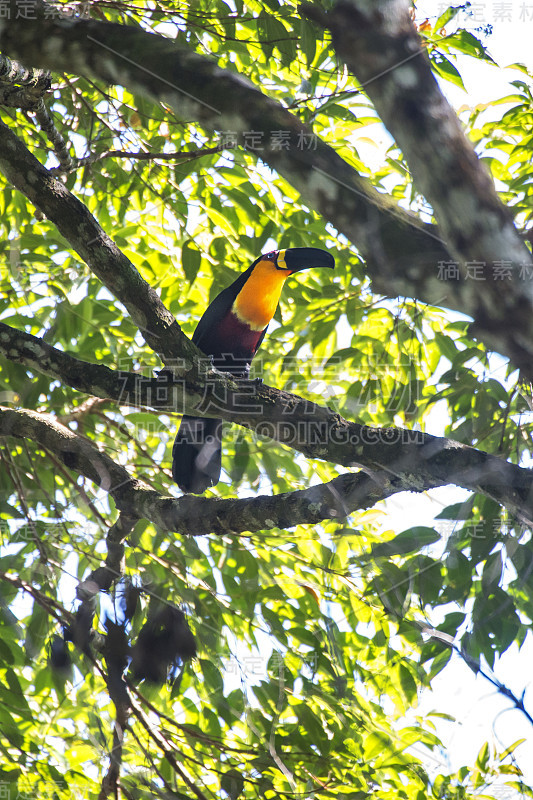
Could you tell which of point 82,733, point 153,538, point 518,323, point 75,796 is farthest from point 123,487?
point 518,323

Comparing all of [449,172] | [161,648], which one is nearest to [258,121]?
[449,172]

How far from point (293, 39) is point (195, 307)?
4.32ft

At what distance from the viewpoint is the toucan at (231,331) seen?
3119 millimetres

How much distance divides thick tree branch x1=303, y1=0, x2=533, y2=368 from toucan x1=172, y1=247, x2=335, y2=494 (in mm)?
1575

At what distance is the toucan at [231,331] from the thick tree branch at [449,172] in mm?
1575

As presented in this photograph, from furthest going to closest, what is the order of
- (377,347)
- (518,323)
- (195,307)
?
(195,307), (377,347), (518,323)

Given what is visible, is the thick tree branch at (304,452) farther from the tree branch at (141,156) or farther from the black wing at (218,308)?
the black wing at (218,308)

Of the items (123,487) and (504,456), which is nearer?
(504,456)

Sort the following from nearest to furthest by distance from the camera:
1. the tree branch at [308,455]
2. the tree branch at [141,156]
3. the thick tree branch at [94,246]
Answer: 1. the tree branch at [308,455]
2. the thick tree branch at [94,246]
3. the tree branch at [141,156]

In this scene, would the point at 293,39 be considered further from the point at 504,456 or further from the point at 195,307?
the point at 504,456

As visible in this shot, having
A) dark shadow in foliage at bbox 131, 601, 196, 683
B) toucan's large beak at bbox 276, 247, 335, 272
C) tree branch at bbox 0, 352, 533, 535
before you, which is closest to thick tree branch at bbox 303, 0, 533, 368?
tree branch at bbox 0, 352, 533, 535

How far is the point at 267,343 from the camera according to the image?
11.5ft

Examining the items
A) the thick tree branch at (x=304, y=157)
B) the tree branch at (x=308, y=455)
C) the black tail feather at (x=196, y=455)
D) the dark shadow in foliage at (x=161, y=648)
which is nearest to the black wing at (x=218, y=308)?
the black tail feather at (x=196, y=455)

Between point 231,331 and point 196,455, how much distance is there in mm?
951
